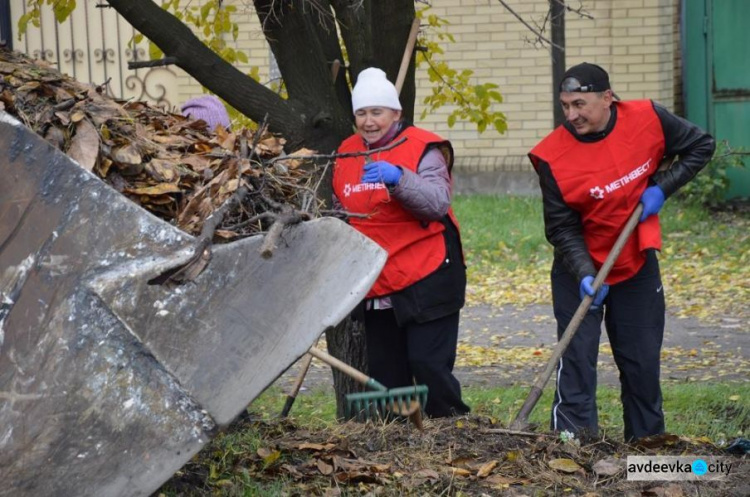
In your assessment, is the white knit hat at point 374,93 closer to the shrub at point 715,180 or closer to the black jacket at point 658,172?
the black jacket at point 658,172

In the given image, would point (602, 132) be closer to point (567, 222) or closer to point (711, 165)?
point (567, 222)

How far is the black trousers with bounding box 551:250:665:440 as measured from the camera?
16.6ft

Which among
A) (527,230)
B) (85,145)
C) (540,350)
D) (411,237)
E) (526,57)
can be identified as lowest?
(540,350)

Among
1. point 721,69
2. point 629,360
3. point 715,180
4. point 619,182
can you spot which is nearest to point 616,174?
point 619,182

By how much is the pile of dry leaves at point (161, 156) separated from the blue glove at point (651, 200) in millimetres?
2070

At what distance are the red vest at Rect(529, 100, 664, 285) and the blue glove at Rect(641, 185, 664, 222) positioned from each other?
4 centimetres

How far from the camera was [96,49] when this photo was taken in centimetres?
1302

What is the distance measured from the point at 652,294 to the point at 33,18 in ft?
12.0

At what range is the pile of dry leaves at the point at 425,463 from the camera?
3.54m

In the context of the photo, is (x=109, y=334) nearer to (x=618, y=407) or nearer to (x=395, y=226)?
(x=395, y=226)

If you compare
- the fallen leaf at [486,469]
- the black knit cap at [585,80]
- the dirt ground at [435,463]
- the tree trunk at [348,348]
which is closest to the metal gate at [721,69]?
the black knit cap at [585,80]

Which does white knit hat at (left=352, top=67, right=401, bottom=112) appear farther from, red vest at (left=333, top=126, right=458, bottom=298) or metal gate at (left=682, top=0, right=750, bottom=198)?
metal gate at (left=682, top=0, right=750, bottom=198)

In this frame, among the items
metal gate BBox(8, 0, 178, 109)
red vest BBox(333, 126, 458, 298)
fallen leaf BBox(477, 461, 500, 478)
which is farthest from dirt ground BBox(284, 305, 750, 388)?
metal gate BBox(8, 0, 178, 109)

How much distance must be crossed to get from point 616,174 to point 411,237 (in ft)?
3.17
